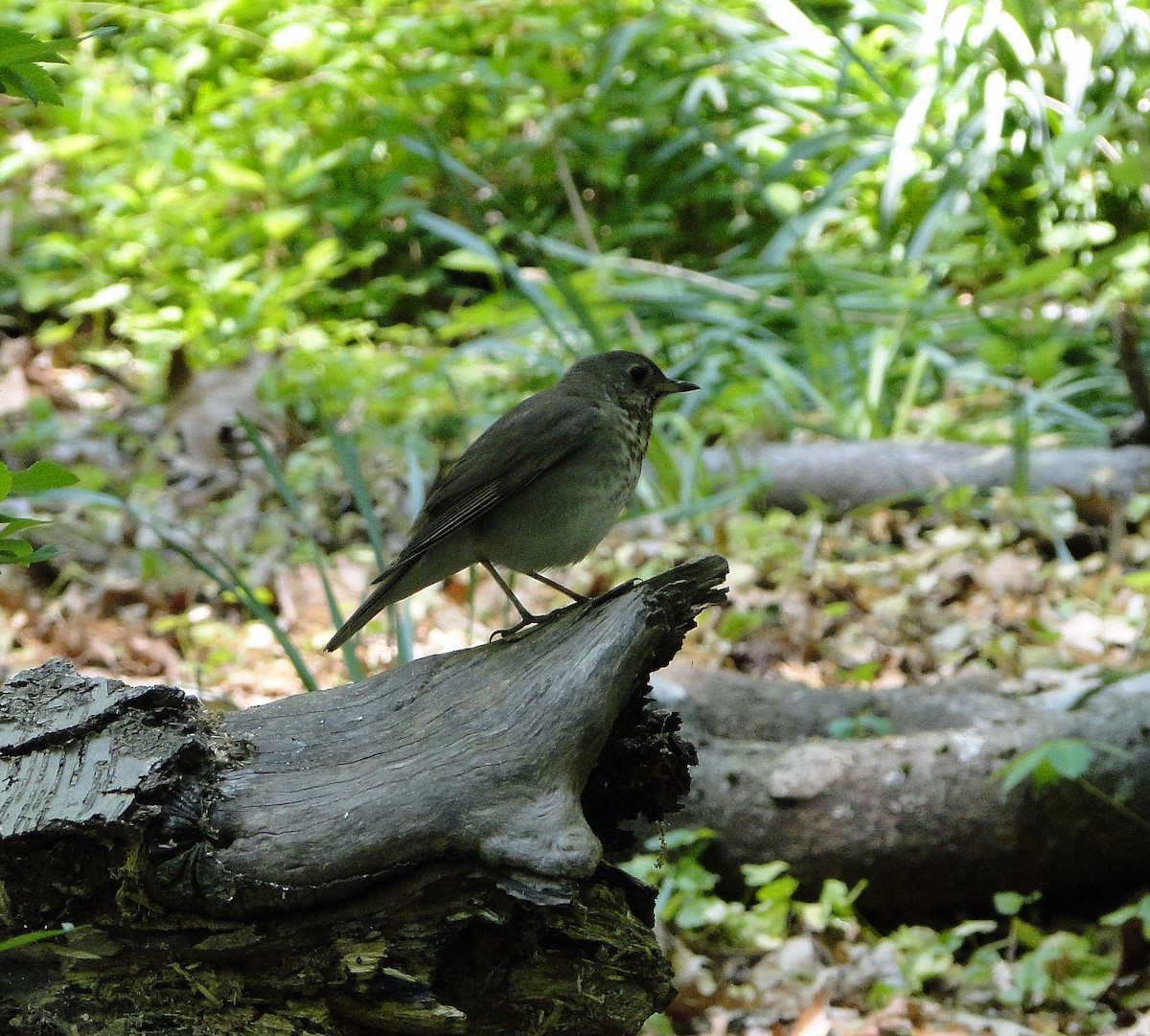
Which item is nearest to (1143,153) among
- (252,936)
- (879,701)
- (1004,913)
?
(879,701)

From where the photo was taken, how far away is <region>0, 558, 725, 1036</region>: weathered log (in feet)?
6.62

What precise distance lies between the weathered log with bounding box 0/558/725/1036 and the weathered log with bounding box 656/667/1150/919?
1.52m

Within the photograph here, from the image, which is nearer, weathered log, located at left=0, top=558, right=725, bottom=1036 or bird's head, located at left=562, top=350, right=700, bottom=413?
weathered log, located at left=0, top=558, right=725, bottom=1036

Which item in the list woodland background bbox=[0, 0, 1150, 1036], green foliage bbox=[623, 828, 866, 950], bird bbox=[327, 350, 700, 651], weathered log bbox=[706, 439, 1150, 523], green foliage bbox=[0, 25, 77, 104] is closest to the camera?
green foliage bbox=[0, 25, 77, 104]

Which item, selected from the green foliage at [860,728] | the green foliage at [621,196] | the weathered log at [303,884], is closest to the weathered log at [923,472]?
the green foliage at [621,196]

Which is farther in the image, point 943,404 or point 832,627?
point 943,404

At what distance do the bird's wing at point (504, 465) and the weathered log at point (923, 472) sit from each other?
9.79 ft

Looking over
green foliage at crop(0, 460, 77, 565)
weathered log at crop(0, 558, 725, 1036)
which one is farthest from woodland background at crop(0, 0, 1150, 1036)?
green foliage at crop(0, 460, 77, 565)

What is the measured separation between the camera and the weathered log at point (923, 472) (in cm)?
573

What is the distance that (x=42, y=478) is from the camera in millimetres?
1866

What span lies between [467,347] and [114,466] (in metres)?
1.99

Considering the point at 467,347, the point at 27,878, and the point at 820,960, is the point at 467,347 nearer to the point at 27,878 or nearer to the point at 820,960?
the point at 820,960

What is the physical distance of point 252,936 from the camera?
2051mm

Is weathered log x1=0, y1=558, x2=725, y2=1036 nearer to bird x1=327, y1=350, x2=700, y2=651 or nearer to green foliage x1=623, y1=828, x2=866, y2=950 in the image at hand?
bird x1=327, y1=350, x2=700, y2=651
